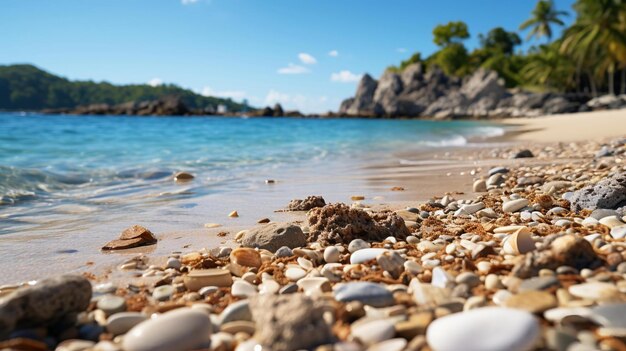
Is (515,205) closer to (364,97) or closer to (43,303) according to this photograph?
(43,303)

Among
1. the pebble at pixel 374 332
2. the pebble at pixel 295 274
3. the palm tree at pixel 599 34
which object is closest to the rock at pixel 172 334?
the pebble at pixel 374 332

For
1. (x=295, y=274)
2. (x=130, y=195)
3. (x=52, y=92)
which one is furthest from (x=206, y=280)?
(x=52, y=92)

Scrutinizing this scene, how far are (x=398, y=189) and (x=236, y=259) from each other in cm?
308

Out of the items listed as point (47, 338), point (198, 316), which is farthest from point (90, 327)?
point (198, 316)

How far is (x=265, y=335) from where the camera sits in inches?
55.2

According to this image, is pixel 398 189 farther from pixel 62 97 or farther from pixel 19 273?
pixel 62 97

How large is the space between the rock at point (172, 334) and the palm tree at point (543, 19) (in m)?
67.6

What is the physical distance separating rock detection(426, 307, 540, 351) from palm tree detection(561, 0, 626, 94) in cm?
4809

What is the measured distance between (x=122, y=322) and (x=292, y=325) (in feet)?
2.40

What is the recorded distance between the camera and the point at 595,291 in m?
1.64

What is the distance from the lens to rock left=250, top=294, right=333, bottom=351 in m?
1.38

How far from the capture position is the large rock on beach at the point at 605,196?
304cm

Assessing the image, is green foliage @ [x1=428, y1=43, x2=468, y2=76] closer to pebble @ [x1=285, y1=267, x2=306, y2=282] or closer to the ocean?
the ocean

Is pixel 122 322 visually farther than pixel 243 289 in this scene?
No
